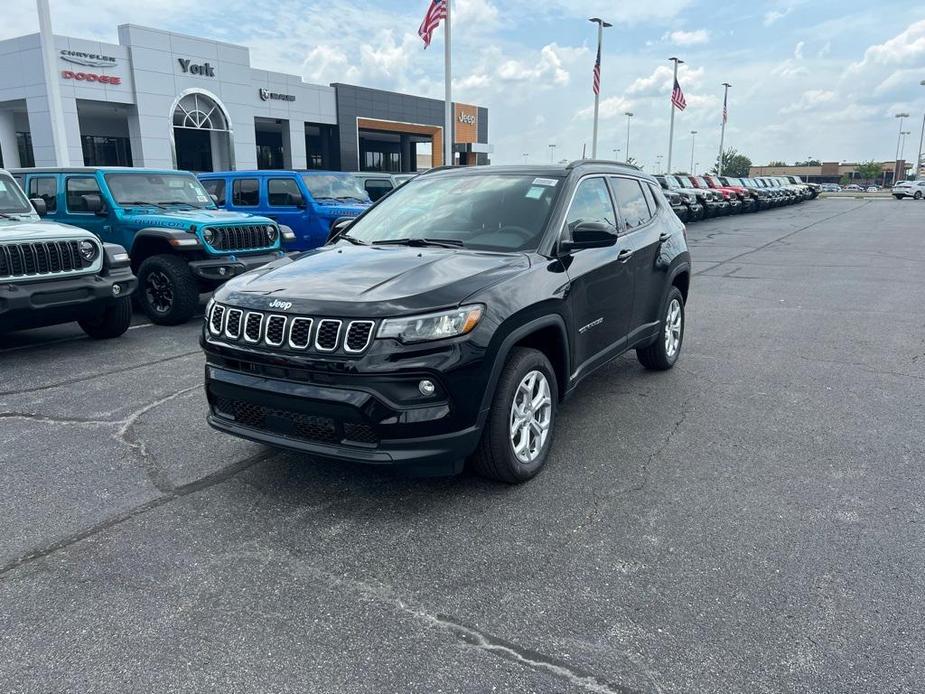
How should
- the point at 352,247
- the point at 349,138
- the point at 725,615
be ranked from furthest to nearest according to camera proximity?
the point at 349,138 < the point at 352,247 < the point at 725,615

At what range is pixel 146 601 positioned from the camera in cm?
292

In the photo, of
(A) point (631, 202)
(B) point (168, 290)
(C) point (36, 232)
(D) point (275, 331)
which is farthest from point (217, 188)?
(D) point (275, 331)

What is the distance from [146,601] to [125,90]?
1238 inches

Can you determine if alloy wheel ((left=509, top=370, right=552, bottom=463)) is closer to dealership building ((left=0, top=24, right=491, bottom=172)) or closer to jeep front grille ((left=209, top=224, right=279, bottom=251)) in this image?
jeep front grille ((left=209, top=224, right=279, bottom=251))

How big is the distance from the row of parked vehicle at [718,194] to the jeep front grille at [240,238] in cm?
1553

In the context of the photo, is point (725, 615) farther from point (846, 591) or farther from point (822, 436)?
point (822, 436)

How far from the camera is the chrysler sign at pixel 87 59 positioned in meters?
27.1

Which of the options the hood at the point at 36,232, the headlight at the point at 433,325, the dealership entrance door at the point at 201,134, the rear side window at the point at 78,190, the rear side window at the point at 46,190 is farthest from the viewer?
the dealership entrance door at the point at 201,134

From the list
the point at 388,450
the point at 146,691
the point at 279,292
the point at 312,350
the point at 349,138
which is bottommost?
the point at 146,691

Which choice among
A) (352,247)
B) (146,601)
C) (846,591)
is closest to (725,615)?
(846,591)

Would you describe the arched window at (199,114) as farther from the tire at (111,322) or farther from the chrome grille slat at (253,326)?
the chrome grille slat at (253,326)

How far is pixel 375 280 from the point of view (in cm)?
371

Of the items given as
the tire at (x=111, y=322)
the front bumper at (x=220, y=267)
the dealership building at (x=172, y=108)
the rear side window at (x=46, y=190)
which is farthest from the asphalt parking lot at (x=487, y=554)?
the dealership building at (x=172, y=108)

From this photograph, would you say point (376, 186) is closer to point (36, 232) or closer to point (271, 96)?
point (36, 232)
